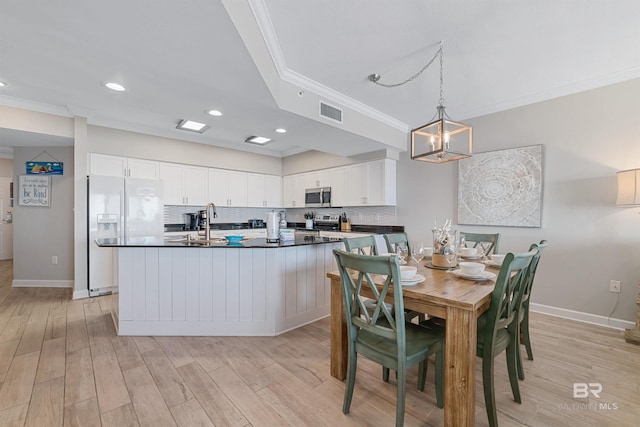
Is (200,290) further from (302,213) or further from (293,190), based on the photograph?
(302,213)

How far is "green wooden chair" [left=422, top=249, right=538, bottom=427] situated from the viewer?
60.0 inches

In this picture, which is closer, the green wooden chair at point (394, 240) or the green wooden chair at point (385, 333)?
the green wooden chair at point (385, 333)

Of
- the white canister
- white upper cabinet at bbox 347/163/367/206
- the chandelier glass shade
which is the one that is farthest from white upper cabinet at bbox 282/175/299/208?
the chandelier glass shade

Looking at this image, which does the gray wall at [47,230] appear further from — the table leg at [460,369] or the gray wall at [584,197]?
the gray wall at [584,197]

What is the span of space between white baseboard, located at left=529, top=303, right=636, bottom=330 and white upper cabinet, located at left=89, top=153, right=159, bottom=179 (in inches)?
230

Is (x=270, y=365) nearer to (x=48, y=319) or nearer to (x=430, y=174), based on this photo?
(x=48, y=319)

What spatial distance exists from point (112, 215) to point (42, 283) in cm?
194

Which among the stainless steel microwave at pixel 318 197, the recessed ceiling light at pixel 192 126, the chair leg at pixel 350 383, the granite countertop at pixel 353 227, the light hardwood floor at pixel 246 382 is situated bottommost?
the light hardwood floor at pixel 246 382

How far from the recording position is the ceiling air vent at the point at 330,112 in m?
3.31

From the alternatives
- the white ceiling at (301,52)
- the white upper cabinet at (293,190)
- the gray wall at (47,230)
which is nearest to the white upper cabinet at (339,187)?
the white upper cabinet at (293,190)

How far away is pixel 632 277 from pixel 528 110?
2.11m

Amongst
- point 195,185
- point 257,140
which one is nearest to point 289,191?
point 257,140

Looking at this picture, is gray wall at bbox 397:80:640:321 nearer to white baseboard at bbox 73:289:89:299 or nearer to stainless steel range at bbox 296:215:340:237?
stainless steel range at bbox 296:215:340:237

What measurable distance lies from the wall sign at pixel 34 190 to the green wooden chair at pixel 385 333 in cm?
532
